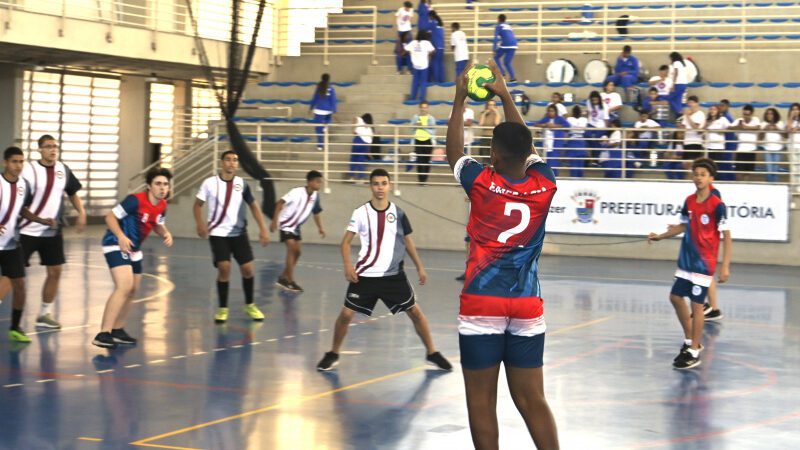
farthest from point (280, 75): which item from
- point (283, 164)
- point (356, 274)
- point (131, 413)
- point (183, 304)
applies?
point (131, 413)

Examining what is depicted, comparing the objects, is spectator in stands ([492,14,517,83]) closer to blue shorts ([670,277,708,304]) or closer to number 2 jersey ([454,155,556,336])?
blue shorts ([670,277,708,304])

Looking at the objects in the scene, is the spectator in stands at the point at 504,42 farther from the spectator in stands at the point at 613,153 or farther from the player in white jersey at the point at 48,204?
the player in white jersey at the point at 48,204

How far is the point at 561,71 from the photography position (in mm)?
28594

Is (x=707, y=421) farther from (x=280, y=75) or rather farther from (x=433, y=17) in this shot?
(x=280, y=75)

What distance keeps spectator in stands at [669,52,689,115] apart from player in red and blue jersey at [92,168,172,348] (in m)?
16.0

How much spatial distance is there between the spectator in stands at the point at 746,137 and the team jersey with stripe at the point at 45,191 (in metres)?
14.3

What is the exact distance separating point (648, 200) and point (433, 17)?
8642 mm

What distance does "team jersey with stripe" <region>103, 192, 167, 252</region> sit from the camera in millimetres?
11781

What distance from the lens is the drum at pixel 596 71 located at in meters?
28.0

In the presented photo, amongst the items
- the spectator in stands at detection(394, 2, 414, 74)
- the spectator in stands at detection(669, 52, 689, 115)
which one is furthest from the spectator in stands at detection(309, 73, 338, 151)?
the spectator in stands at detection(669, 52, 689, 115)

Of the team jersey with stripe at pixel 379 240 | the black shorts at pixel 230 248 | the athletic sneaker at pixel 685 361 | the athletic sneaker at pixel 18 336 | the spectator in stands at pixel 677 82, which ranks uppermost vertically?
the spectator in stands at pixel 677 82

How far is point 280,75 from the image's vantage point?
106ft

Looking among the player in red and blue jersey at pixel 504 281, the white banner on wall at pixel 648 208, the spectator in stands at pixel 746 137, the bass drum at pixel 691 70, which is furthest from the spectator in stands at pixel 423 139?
the player in red and blue jersey at pixel 504 281

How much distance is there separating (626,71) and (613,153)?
8.76 ft
